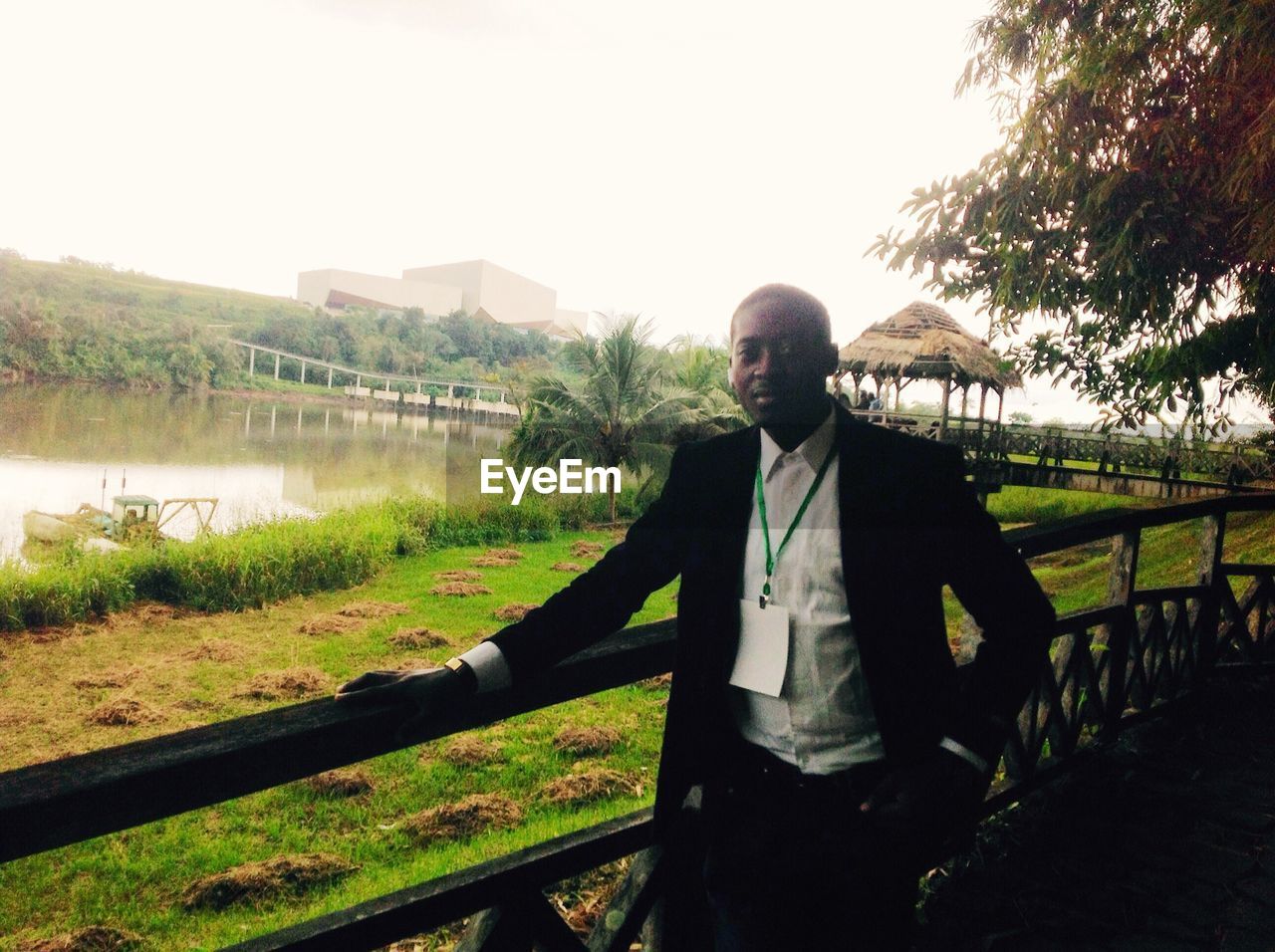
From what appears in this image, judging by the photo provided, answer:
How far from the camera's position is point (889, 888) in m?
0.88

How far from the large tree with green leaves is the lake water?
1287cm

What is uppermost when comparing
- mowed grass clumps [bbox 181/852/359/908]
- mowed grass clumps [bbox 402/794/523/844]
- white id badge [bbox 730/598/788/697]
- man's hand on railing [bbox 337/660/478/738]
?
white id badge [bbox 730/598/788/697]

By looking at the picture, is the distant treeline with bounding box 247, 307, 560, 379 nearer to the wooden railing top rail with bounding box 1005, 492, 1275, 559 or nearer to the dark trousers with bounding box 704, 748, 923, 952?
the wooden railing top rail with bounding box 1005, 492, 1275, 559

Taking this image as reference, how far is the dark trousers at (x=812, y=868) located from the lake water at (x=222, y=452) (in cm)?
1571

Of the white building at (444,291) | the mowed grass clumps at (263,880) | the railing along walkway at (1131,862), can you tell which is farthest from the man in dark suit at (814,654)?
the white building at (444,291)

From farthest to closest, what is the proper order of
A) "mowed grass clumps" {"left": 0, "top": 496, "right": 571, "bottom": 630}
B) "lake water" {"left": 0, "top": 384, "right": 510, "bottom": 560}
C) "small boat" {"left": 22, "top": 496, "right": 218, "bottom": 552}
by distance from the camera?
1. "lake water" {"left": 0, "top": 384, "right": 510, "bottom": 560}
2. "small boat" {"left": 22, "top": 496, "right": 218, "bottom": 552}
3. "mowed grass clumps" {"left": 0, "top": 496, "right": 571, "bottom": 630}

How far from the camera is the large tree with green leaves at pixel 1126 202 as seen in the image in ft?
15.0

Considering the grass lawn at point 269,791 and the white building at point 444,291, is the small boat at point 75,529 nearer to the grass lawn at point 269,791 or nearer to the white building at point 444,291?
the grass lawn at point 269,791

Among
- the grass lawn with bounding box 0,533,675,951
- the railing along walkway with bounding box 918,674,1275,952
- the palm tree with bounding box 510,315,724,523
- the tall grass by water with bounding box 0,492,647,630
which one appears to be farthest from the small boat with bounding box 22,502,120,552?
the railing along walkway with bounding box 918,674,1275,952

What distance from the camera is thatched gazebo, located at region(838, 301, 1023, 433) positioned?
1666 centimetres

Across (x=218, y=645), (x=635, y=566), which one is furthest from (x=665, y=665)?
(x=218, y=645)

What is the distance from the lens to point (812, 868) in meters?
0.87

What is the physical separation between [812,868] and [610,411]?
16135mm
